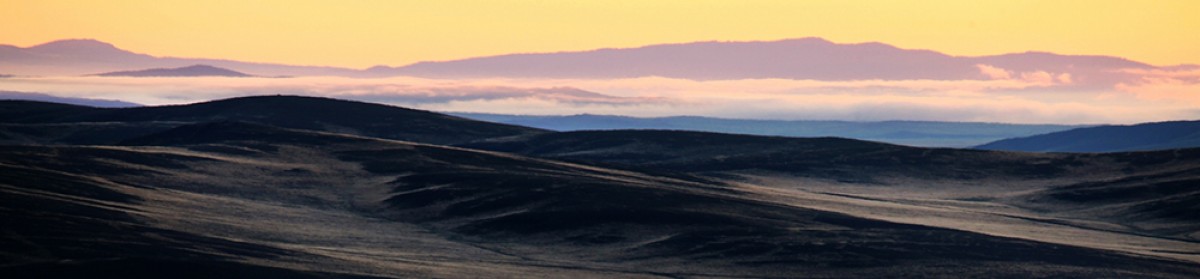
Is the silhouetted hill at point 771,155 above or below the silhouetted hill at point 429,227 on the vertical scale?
above

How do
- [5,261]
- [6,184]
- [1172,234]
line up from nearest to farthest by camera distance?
[5,261] < [6,184] < [1172,234]

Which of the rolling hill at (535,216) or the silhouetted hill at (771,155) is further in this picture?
the silhouetted hill at (771,155)

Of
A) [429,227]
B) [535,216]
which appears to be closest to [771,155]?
[535,216]

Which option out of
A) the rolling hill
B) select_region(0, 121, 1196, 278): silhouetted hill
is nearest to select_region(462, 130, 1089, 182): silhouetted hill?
the rolling hill

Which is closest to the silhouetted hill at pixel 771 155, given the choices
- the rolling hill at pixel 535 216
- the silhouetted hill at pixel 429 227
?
the rolling hill at pixel 535 216

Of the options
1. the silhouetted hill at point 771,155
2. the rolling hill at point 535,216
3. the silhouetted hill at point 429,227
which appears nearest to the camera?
the silhouetted hill at point 429,227

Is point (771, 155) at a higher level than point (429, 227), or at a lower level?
higher

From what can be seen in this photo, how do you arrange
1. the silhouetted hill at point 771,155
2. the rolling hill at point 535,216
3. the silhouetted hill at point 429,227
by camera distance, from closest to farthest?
the silhouetted hill at point 429,227 < the rolling hill at point 535,216 < the silhouetted hill at point 771,155

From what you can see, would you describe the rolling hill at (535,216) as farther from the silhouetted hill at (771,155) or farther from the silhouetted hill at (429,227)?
the silhouetted hill at (771,155)

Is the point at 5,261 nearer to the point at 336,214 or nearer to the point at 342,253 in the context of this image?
the point at 342,253

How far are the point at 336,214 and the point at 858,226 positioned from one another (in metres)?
26.3

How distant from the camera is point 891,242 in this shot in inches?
2921

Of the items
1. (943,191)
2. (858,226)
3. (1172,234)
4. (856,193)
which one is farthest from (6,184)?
(943,191)

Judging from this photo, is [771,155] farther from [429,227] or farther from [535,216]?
[429,227]
